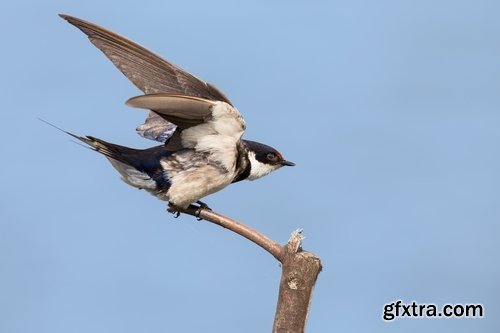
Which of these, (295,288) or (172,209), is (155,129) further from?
(295,288)

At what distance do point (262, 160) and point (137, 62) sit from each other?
2.04ft

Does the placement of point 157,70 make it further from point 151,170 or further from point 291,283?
point 291,283

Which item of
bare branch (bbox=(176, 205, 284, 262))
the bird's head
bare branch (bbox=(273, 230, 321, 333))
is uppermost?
the bird's head

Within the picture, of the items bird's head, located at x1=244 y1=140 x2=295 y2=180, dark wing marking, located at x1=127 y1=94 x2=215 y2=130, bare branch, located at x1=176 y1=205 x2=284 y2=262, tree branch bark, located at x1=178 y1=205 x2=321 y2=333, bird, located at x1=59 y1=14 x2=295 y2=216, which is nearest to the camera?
tree branch bark, located at x1=178 y1=205 x2=321 y2=333

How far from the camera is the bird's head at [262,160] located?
3848 millimetres

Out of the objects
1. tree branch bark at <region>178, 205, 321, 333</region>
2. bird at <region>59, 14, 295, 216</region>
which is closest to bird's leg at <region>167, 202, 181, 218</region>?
bird at <region>59, 14, 295, 216</region>

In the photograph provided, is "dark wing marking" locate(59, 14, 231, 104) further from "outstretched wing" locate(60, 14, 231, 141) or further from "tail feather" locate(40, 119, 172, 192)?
"tail feather" locate(40, 119, 172, 192)

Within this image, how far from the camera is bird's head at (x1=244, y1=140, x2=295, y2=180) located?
3.85 metres

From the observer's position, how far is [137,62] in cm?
367

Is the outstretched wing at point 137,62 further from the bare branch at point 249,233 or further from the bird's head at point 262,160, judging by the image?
the bare branch at point 249,233

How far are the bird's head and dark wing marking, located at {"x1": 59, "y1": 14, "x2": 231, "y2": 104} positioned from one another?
426 mm

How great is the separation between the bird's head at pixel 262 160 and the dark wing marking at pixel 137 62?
43 centimetres

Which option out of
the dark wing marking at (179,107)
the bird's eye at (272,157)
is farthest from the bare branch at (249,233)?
the bird's eye at (272,157)

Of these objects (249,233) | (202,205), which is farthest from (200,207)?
(249,233)
